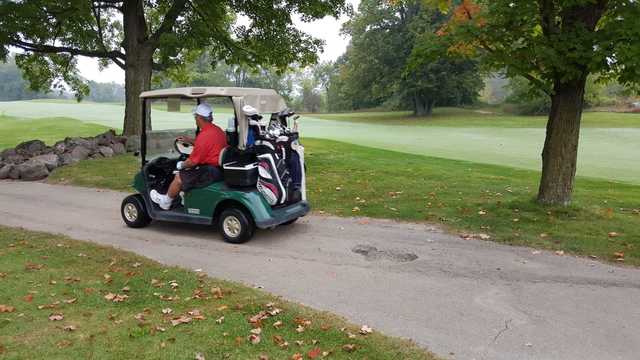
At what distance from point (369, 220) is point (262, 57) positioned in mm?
10524

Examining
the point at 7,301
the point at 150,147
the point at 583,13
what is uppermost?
the point at 583,13

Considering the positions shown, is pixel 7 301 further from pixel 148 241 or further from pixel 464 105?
pixel 464 105

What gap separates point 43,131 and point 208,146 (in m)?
29.7

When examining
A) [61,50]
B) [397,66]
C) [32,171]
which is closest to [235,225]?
[32,171]

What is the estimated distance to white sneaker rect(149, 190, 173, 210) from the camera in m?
7.75

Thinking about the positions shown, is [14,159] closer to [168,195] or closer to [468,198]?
[168,195]

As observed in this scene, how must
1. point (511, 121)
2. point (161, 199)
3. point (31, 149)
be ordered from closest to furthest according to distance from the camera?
1. point (161, 199)
2. point (31, 149)
3. point (511, 121)

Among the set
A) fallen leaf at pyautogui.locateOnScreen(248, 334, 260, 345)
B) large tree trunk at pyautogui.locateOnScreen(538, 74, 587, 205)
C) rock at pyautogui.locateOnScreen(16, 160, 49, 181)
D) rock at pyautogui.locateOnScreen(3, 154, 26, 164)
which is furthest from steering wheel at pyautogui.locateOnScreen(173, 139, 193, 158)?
rock at pyautogui.locateOnScreen(3, 154, 26, 164)

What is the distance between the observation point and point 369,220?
28.6ft

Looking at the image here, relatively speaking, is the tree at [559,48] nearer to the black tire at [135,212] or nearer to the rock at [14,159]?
the black tire at [135,212]

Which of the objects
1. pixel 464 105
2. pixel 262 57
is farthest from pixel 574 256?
pixel 464 105

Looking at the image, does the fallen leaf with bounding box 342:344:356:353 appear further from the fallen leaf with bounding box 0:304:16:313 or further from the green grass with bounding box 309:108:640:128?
the green grass with bounding box 309:108:640:128

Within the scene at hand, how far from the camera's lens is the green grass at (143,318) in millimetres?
4184

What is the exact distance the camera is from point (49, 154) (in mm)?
15508
